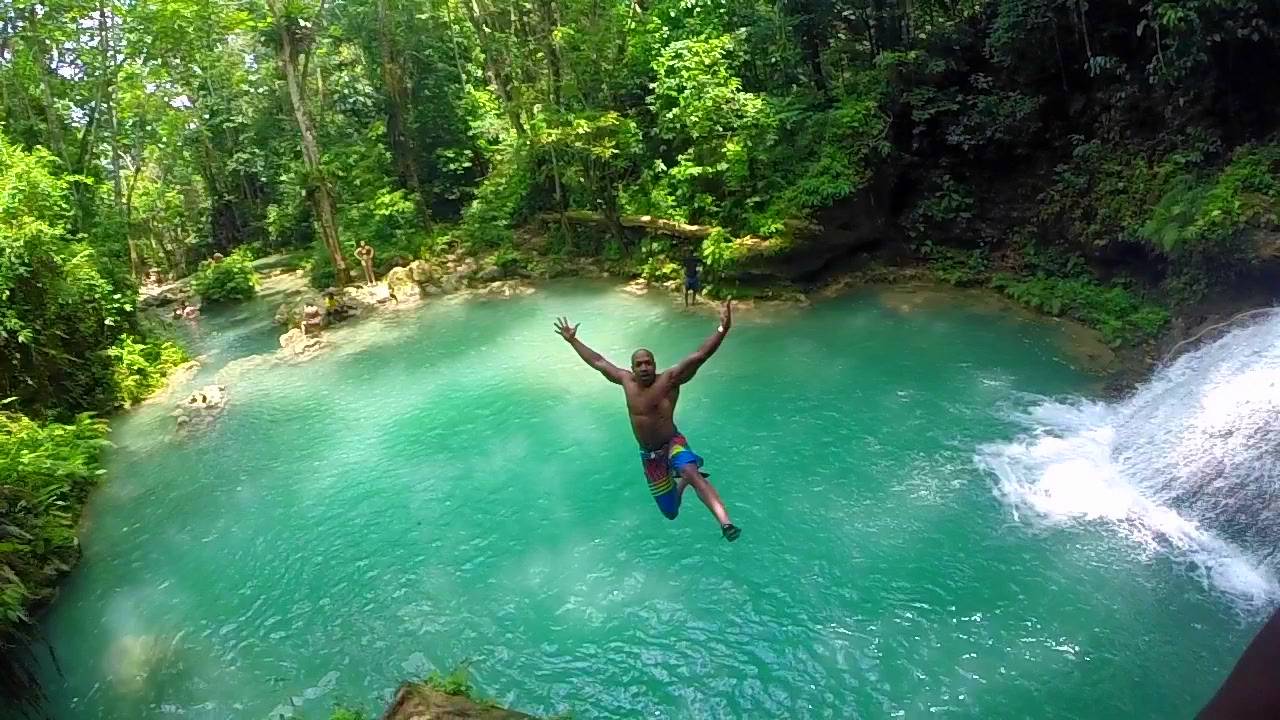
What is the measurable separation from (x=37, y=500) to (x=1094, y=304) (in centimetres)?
1446

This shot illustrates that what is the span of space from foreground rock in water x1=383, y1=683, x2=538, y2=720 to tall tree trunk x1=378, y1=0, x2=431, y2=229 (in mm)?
20122

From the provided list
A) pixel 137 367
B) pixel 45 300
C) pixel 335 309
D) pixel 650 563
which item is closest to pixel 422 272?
pixel 335 309

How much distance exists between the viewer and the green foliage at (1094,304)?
10.4 metres

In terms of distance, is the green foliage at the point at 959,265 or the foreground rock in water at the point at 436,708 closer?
the foreground rock in water at the point at 436,708

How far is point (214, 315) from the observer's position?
22.9 metres

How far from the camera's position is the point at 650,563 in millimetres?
7340

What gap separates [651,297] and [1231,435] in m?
10.8

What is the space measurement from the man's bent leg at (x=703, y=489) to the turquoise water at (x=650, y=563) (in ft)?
5.20

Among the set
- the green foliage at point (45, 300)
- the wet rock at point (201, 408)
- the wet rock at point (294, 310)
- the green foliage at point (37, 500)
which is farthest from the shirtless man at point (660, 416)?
the wet rock at point (294, 310)

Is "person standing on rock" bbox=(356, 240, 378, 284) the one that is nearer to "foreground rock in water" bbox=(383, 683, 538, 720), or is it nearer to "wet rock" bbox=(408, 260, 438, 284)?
"wet rock" bbox=(408, 260, 438, 284)

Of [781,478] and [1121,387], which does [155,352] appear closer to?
[781,478]

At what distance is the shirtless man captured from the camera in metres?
5.68

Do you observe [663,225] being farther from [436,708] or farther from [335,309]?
[436,708]

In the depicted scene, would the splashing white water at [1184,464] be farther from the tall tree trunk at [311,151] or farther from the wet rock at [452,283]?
the tall tree trunk at [311,151]
